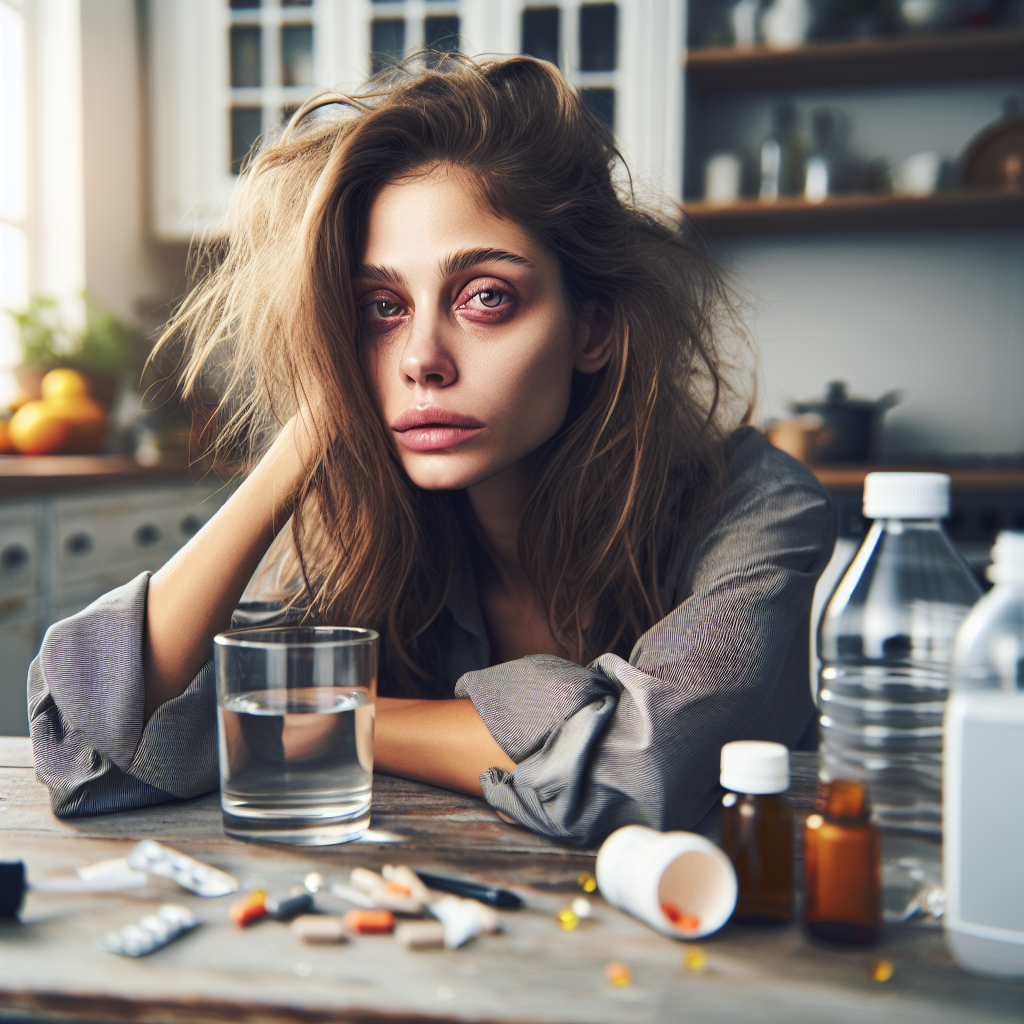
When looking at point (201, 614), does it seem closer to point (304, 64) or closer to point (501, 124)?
point (501, 124)

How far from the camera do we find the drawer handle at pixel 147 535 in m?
2.75

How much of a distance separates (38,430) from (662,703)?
246 cm

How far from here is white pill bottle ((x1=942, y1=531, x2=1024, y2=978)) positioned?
1.57ft

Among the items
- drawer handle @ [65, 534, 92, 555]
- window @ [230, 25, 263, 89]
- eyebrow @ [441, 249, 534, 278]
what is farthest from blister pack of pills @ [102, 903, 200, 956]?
window @ [230, 25, 263, 89]

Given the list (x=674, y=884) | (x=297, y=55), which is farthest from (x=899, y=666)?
(x=297, y=55)

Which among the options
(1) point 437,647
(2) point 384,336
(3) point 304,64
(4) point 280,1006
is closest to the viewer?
(4) point 280,1006

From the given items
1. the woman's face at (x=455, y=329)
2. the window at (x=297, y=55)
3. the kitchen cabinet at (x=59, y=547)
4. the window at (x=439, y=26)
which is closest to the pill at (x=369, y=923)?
the woman's face at (x=455, y=329)

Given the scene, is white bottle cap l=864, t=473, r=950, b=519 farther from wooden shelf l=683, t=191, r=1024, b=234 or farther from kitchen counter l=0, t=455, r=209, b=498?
wooden shelf l=683, t=191, r=1024, b=234

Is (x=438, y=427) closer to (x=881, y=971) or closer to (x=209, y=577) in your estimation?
(x=209, y=577)

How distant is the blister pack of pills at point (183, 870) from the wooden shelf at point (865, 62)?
281 centimetres

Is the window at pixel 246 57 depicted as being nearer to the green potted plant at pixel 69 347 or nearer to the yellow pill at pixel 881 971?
the green potted plant at pixel 69 347

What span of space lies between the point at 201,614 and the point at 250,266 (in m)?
0.45

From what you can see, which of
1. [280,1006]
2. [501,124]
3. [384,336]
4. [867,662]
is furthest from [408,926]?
[501,124]

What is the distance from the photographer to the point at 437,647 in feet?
3.76
